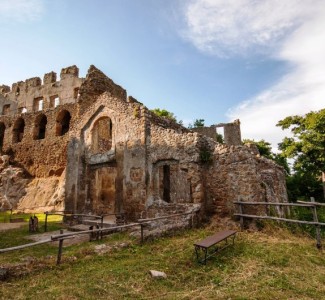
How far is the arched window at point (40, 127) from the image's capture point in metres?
22.8

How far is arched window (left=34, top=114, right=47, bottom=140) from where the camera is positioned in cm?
2285

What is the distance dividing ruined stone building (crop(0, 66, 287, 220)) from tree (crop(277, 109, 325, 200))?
6.91 metres

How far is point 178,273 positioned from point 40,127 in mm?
22609

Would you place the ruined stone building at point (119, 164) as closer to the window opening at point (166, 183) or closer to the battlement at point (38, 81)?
the window opening at point (166, 183)

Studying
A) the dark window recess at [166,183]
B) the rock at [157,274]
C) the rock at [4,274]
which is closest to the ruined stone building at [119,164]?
the dark window recess at [166,183]

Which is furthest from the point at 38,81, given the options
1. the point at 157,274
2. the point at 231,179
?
the point at 157,274

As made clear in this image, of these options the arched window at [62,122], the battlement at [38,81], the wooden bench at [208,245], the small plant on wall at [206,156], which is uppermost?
the battlement at [38,81]

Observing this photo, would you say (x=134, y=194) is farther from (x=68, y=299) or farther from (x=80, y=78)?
(x=80, y=78)

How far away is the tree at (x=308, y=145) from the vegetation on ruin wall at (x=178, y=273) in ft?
46.2

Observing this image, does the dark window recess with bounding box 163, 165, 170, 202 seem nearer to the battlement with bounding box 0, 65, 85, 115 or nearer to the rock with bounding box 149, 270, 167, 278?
the rock with bounding box 149, 270, 167, 278

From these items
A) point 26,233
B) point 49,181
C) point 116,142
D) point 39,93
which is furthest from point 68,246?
point 39,93

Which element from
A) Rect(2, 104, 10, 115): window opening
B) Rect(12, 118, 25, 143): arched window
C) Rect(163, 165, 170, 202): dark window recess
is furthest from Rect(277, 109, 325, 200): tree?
Rect(2, 104, 10, 115): window opening

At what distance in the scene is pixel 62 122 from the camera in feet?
72.3

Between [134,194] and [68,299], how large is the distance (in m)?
7.07
